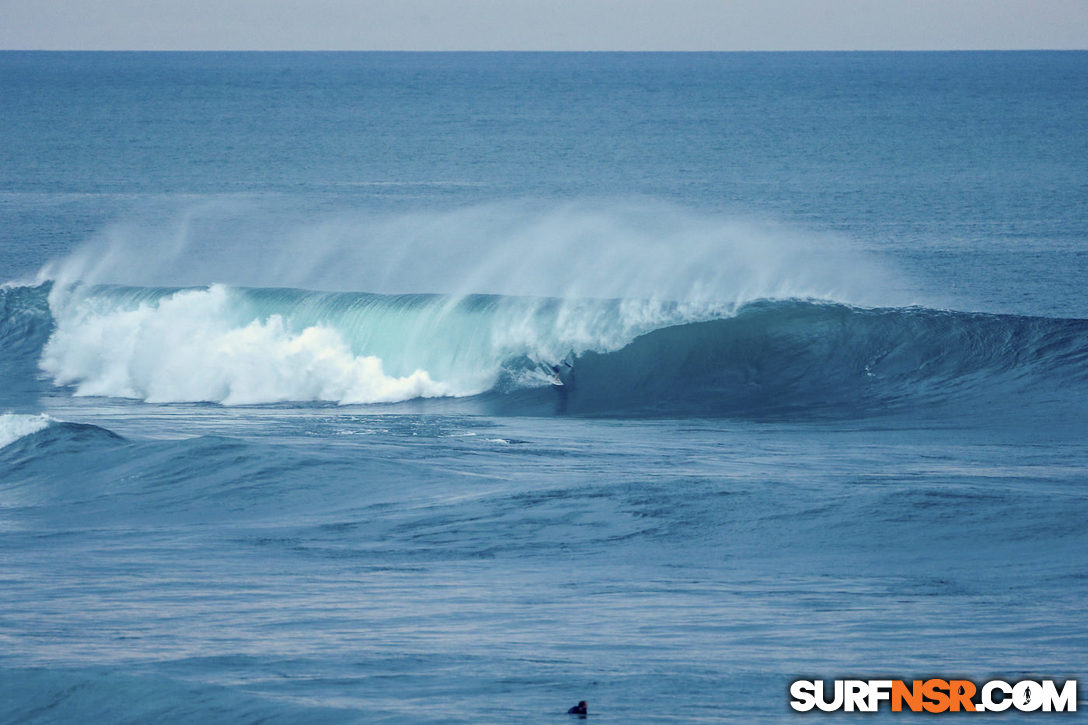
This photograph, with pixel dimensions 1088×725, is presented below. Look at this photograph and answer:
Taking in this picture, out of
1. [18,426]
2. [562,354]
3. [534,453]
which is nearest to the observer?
[534,453]

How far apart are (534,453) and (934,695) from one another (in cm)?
999

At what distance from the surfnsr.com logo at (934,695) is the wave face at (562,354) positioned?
43.6ft

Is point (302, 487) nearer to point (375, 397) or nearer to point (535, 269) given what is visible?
point (375, 397)

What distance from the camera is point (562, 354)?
2630 centimetres

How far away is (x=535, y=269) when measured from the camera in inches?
Answer: 1513

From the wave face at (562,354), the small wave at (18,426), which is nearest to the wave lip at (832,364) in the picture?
the wave face at (562,354)

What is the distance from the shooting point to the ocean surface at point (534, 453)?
10.4m

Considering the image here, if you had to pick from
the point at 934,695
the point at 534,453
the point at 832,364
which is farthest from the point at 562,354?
the point at 934,695

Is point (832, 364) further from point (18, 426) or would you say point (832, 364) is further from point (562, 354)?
point (18, 426)

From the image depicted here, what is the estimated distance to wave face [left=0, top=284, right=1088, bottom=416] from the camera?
24078mm

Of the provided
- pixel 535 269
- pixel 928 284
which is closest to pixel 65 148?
pixel 535 269

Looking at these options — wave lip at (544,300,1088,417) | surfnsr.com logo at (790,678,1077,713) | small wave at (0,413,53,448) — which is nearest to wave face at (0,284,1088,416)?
wave lip at (544,300,1088,417)

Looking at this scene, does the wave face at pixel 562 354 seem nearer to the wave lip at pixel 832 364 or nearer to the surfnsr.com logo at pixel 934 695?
the wave lip at pixel 832 364

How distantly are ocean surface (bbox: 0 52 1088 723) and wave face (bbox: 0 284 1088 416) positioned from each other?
0.28ft
